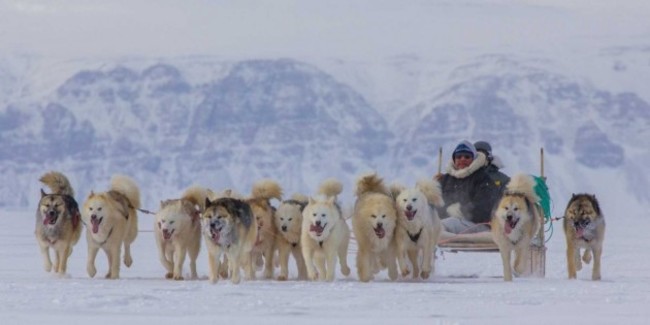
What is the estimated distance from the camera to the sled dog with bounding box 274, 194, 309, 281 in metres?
13.1

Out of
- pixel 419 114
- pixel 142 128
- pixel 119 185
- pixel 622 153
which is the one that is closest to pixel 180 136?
pixel 142 128

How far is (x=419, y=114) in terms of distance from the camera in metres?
155

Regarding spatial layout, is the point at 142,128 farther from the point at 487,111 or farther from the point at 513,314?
the point at 513,314

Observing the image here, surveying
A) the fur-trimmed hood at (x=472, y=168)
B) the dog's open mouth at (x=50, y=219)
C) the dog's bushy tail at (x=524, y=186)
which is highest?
the fur-trimmed hood at (x=472, y=168)

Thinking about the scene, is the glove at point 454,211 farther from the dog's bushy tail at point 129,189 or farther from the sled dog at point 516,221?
the dog's bushy tail at point 129,189

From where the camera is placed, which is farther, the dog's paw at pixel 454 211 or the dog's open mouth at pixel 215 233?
the dog's paw at pixel 454 211

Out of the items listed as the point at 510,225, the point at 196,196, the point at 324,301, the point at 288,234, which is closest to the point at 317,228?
the point at 288,234

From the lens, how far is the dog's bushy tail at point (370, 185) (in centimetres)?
1325

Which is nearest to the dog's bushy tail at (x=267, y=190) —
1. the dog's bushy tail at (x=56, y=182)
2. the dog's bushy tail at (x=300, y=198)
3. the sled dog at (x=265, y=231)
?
the sled dog at (x=265, y=231)

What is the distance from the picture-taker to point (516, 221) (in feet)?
43.1

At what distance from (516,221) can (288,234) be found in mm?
1828

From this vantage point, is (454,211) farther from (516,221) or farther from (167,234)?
(167,234)

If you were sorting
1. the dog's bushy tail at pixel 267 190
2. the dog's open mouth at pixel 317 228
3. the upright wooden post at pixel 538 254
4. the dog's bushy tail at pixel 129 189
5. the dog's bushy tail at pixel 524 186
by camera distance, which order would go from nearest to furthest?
the dog's open mouth at pixel 317 228, the dog's bushy tail at pixel 524 186, the dog's bushy tail at pixel 129 189, the dog's bushy tail at pixel 267 190, the upright wooden post at pixel 538 254

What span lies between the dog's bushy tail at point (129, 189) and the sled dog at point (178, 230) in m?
0.51
